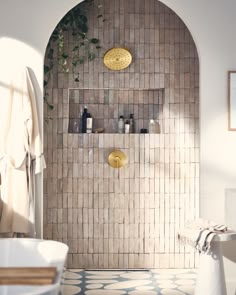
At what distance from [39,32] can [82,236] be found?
2.12 metres

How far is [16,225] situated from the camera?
17.0 ft

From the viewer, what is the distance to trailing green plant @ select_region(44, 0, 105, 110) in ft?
20.3

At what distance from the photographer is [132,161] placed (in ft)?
20.8

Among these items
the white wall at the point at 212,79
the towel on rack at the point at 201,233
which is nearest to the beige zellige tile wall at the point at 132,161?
the white wall at the point at 212,79

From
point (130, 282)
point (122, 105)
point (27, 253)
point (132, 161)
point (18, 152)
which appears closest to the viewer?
point (27, 253)

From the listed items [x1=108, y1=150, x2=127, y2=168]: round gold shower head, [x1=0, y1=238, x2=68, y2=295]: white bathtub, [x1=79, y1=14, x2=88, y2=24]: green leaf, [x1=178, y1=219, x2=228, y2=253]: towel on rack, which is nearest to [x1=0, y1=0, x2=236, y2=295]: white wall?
[x1=178, y1=219, x2=228, y2=253]: towel on rack

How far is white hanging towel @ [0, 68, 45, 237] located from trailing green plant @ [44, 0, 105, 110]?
3.19 ft

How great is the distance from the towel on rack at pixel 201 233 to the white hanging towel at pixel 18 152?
4.02 feet

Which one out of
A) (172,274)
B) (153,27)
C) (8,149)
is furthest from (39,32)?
(172,274)

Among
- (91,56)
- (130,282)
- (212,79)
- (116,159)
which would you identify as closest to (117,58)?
(91,56)

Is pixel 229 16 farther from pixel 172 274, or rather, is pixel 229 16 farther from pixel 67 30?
pixel 172 274

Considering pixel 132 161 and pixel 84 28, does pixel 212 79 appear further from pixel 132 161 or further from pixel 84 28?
pixel 84 28

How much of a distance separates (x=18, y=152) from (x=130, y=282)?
160 cm

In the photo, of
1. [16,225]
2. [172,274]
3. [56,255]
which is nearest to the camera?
[56,255]
